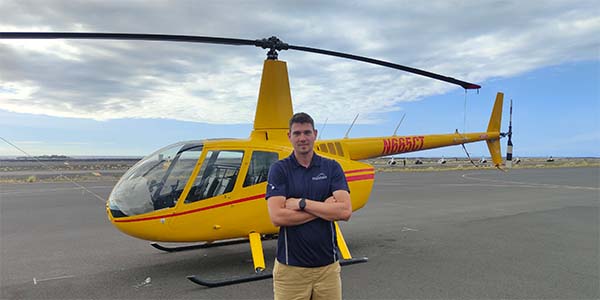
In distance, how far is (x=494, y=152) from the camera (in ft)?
34.9

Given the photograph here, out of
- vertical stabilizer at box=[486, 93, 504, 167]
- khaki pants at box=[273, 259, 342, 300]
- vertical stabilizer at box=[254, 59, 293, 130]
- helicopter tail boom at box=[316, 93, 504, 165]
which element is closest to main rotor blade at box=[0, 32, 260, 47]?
vertical stabilizer at box=[254, 59, 293, 130]

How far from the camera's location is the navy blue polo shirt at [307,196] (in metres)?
2.66

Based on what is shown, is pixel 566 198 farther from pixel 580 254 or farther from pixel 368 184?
pixel 368 184

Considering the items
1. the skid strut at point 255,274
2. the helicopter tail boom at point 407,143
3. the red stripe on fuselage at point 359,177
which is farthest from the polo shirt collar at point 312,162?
the helicopter tail boom at point 407,143

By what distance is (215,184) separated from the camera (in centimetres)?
559

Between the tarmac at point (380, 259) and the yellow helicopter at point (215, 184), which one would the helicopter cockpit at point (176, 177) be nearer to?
the yellow helicopter at point (215, 184)

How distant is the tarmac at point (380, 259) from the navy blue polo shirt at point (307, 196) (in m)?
2.37

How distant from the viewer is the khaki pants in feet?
8.70

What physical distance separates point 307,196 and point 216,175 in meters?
3.16

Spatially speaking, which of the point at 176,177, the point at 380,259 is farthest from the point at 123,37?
the point at 380,259

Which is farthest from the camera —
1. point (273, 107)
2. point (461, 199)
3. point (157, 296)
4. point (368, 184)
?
point (461, 199)

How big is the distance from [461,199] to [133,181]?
12756mm

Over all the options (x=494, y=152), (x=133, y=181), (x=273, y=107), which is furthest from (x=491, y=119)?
(x=133, y=181)

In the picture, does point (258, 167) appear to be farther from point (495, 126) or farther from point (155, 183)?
point (495, 126)
